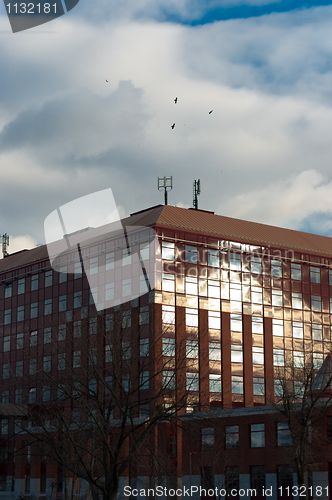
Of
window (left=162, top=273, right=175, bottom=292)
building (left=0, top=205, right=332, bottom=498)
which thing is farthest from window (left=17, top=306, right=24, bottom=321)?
window (left=162, top=273, right=175, bottom=292)

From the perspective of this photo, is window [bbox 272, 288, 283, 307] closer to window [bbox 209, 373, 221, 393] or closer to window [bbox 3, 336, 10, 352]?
window [bbox 209, 373, 221, 393]

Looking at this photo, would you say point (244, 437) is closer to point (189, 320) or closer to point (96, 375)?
point (189, 320)

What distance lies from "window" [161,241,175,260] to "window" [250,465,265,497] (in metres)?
28.8

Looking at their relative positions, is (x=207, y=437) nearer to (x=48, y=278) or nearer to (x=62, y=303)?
(x=62, y=303)

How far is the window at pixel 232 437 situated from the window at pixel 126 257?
26.2m

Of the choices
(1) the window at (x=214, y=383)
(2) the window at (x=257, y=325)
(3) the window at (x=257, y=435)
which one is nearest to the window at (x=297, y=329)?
(2) the window at (x=257, y=325)

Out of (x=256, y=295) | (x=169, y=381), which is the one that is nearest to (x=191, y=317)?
(x=256, y=295)

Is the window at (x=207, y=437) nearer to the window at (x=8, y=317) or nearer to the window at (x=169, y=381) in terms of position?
the window at (x=169, y=381)

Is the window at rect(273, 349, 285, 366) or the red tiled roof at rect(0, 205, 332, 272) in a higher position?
the red tiled roof at rect(0, 205, 332, 272)

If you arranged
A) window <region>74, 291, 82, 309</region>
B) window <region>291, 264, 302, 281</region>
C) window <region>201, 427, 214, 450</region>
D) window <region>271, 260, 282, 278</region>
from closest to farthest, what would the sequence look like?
window <region>201, 427, 214, 450</region>
window <region>74, 291, 82, 309</region>
window <region>271, 260, 282, 278</region>
window <region>291, 264, 302, 281</region>

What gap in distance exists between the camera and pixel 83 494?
250 feet

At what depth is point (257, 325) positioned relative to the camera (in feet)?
286

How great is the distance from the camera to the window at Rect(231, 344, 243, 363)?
276 feet

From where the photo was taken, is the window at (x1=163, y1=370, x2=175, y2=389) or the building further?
the building
